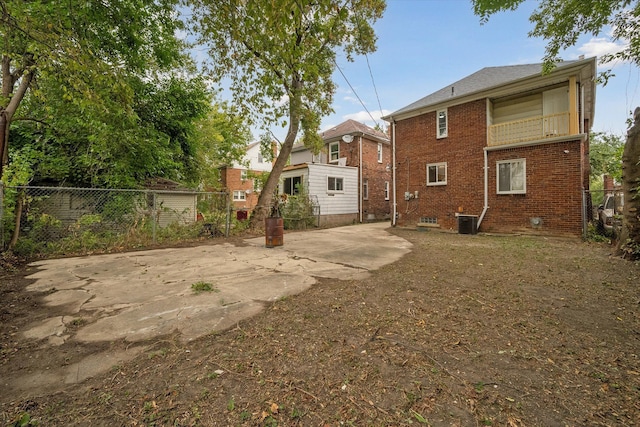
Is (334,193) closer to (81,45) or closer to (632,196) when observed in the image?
(632,196)

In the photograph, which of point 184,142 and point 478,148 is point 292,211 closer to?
point 184,142

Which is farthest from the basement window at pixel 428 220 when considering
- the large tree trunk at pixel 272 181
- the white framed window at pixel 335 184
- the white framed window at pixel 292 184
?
the large tree trunk at pixel 272 181

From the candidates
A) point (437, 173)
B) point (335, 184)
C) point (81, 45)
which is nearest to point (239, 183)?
point (335, 184)

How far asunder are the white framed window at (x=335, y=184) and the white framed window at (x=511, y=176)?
8165 mm

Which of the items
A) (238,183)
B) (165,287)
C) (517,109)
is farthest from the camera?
(238,183)

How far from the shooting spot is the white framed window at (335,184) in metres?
15.8

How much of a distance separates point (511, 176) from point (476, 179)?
1200mm

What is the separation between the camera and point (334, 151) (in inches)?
735

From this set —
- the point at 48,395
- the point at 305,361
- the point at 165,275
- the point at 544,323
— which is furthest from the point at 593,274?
the point at 165,275

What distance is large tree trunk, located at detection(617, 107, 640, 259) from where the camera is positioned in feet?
17.8

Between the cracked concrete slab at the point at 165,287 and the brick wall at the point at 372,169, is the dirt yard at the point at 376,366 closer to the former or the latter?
the cracked concrete slab at the point at 165,287

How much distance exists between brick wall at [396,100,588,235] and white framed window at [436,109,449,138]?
0.18m

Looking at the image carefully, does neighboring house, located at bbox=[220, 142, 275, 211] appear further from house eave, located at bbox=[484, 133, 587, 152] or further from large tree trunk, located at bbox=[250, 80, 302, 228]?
house eave, located at bbox=[484, 133, 587, 152]

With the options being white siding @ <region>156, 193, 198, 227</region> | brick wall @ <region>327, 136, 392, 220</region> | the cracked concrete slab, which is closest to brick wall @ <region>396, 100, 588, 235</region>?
brick wall @ <region>327, 136, 392, 220</region>
